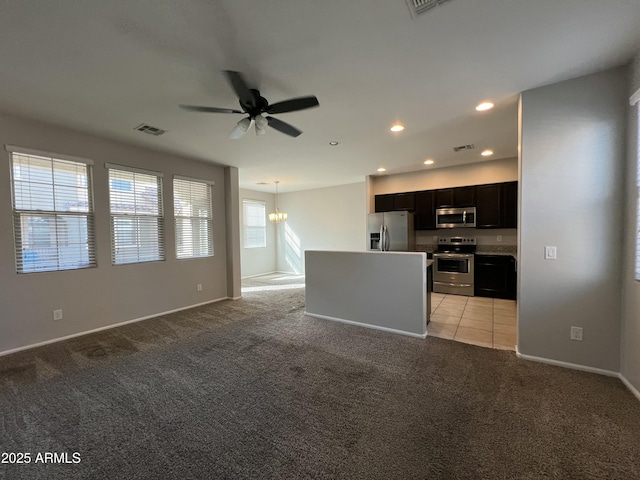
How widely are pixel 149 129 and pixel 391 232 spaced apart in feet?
15.6

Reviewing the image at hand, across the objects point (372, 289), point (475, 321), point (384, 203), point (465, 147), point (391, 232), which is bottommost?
point (475, 321)

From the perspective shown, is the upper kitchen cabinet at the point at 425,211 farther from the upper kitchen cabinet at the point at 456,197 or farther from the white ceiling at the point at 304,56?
the white ceiling at the point at 304,56

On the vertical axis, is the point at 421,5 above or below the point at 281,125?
above

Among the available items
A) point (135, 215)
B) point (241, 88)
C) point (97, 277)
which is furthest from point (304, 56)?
point (97, 277)

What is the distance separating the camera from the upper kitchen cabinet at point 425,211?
19.5 ft

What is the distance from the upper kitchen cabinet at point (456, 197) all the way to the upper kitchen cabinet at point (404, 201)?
0.52 metres

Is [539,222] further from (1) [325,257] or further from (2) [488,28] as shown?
(1) [325,257]

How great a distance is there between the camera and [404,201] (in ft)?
20.6

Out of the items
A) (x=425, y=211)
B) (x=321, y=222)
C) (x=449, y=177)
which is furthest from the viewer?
(x=321, y=222)

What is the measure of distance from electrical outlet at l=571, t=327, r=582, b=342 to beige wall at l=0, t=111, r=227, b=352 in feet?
17.6

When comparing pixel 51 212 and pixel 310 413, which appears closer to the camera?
pixel 310 413

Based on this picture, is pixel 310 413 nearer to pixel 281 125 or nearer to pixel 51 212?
pixel 281 125

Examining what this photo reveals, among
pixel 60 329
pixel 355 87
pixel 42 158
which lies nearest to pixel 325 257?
pixel 355 87

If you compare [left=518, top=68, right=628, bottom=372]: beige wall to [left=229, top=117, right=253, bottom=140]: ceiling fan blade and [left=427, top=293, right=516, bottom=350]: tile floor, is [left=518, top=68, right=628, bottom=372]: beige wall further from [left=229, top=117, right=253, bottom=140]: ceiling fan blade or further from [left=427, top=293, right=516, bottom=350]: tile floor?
[left=229, top=117, right=253, bottom=140]: ceiling fan blade
